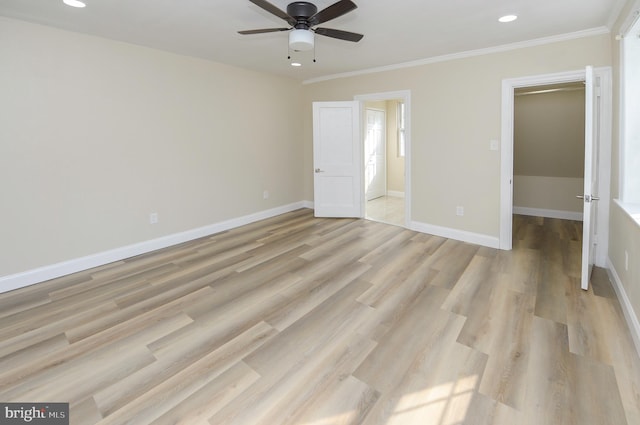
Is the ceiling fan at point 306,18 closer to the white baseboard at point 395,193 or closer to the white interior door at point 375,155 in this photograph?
the white interior door at point 375,155

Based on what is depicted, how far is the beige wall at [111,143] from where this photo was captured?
3.25m

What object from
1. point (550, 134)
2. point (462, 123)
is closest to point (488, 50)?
point (462, 123)

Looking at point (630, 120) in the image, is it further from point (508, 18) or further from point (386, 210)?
point (386, 210)

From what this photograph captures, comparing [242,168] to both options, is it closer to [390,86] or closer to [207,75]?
[207,75]

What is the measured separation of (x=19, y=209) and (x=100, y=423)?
8.76 feet

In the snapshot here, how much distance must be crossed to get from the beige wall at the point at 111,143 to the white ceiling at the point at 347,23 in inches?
12.3

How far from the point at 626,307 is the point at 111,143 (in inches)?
204

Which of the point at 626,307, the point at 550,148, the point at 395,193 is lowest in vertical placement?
the point at 626,307

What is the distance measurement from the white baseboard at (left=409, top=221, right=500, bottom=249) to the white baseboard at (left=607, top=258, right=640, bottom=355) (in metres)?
1.22

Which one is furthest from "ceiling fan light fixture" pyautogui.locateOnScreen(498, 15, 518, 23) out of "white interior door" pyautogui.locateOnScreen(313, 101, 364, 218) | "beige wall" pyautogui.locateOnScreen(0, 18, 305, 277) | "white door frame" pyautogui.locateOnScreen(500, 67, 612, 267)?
"beige wall" pyautogui.locateOnScreen(0, 18, 305, 277)

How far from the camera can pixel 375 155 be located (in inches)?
317

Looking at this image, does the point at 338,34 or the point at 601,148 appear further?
the point at 601,148

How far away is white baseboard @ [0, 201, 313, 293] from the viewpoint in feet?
10.9

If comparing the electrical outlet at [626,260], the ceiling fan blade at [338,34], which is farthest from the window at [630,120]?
the ceiling fan blade at [338,34]
